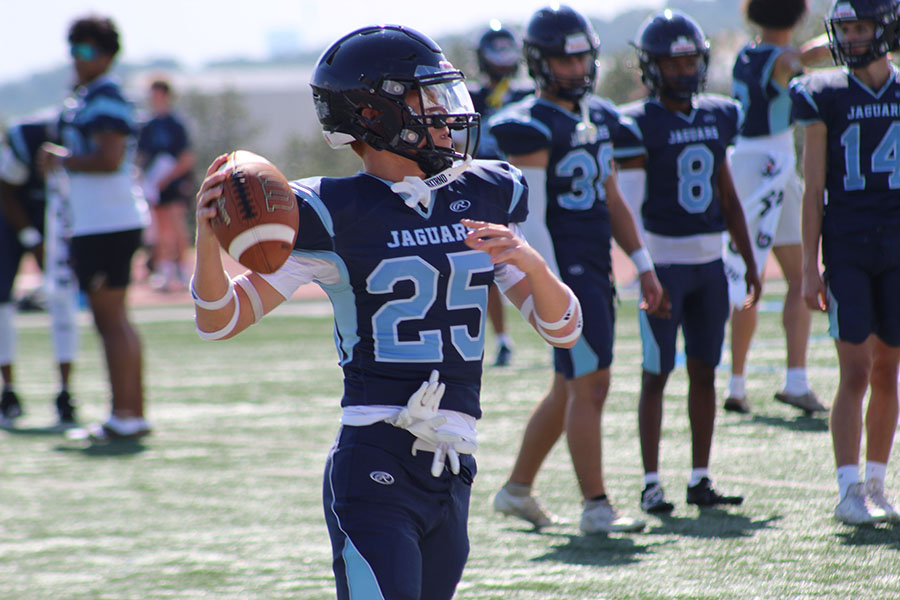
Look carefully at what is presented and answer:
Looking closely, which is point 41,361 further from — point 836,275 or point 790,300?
point 836,275

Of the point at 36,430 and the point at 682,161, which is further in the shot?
the point at 36,430

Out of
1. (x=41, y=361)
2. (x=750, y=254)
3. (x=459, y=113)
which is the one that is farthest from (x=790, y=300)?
(x=41, y=361)

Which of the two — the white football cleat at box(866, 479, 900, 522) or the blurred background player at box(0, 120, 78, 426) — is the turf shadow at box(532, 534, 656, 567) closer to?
the white football cleat at box(866, 479, 900, 522)

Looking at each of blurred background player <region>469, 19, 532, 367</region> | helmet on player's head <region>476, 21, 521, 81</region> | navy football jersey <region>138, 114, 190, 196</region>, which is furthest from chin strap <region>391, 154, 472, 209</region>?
navy football jersey <region>138, 114, 190, 196</region>

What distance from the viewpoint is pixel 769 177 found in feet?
21.2

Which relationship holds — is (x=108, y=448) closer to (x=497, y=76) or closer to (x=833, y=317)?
(x=497, y=76)

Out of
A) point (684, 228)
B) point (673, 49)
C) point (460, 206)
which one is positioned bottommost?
point (684, 228)

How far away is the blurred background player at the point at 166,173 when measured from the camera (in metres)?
15.1

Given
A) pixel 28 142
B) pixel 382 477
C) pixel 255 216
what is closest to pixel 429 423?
pixel 382 477

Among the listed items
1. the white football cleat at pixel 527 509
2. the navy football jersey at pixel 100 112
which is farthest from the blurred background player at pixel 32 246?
the white football cleat at pixel 527 509

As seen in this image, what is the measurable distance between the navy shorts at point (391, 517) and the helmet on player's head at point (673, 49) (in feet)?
8.43

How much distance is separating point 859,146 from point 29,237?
536 centimetres

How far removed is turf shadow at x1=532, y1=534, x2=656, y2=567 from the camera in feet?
13.9

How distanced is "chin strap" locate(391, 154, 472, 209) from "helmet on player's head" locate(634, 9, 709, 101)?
7.57 feet
